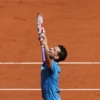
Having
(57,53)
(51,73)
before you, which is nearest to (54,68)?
(51,73)

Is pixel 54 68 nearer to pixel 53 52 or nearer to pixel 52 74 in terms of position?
pixel 52 74

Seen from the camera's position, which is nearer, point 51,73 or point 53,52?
point 53,52

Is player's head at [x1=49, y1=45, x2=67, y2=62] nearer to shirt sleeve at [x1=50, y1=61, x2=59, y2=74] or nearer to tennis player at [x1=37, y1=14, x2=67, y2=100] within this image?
tennis player at [x1=37, y1=14, x2=67, y2=100]

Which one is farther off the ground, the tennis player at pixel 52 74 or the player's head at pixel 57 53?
the player's head at pixel 57 53

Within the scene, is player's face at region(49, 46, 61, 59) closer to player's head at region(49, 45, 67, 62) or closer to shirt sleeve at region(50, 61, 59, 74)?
player's head at region(49, 45, 67, 62)

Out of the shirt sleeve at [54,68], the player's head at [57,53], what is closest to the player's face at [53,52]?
the player's head at [57,53]

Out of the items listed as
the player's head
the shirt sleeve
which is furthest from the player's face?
the shirt sleeve

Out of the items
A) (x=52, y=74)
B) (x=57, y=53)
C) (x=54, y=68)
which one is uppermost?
(x=57, y=53)

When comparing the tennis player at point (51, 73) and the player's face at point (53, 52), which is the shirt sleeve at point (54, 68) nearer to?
the tennis player at point (51, 73)

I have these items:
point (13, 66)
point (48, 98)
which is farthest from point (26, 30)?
point (48, 98)

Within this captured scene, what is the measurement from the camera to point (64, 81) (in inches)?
629

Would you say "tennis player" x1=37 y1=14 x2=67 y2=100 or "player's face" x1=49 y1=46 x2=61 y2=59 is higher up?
"player's face" x1=49 y1=46 x2=61 y2=59

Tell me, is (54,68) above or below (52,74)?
above

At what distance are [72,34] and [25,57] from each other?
258 cm
